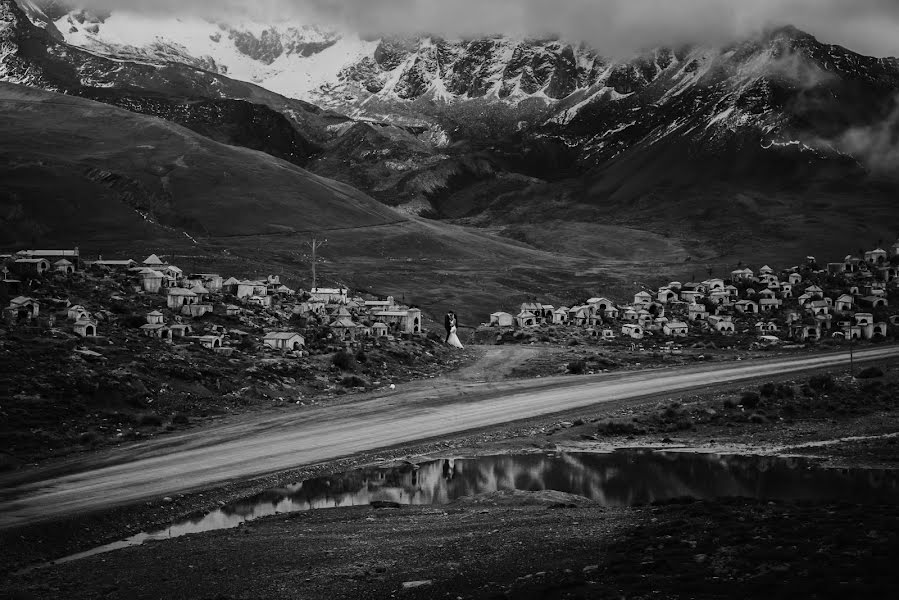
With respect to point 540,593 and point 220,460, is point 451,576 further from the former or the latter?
point 220,460

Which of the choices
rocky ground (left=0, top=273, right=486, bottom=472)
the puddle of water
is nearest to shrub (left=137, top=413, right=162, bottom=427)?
rocky ground (left=0, top=273, right=486, bottom=472)

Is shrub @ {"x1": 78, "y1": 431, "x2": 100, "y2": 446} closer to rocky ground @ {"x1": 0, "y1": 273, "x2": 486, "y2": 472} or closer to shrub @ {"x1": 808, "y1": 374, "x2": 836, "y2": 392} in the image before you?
rocky ground @ {"x1": 0, "y1": 273, "x2": 486, "y2": 472}

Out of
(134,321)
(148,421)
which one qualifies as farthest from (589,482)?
(134,321)

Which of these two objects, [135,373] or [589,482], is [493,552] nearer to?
[589,482]

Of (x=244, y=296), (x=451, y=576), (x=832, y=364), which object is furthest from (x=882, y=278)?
(x=451, y=576)

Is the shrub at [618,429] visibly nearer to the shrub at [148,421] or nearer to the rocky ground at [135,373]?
the rocky ground at [135,373]

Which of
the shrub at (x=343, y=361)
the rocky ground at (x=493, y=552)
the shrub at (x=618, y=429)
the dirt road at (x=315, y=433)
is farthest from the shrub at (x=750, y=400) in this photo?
the shrub at (x=343, y=361)

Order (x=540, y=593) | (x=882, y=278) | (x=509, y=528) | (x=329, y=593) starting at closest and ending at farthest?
(x=540, y=593) → (x=329, y=593) → (x=509, y=528) → (x=882, y=278)
